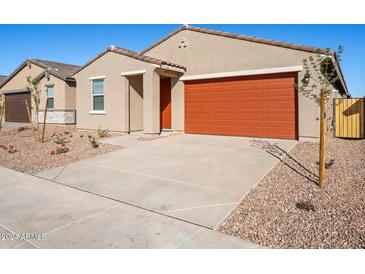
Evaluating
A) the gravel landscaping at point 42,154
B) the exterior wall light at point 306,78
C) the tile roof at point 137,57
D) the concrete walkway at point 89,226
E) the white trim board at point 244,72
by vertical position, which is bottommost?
the concrete walkway at point 89,226

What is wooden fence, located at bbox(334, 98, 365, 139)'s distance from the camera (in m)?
11.6

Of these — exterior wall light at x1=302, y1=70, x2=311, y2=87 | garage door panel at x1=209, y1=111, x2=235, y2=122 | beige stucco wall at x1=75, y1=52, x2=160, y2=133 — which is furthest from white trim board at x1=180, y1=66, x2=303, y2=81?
beige stucco wall at x1=75, y1=52, x2=160, y2=133

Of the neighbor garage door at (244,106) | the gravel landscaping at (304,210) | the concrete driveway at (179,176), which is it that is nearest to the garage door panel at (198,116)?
the neighbor garage door at (244,106)

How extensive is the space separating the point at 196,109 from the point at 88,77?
21.9 ft

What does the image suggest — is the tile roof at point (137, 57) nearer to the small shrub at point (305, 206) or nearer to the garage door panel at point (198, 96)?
the garage door panel at point (198, 96)

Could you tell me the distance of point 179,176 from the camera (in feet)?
21.3

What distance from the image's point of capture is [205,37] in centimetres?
1259

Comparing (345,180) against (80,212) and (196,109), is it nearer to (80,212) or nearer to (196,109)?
(80,212)

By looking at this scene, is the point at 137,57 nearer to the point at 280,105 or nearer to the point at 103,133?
the point at 103,133

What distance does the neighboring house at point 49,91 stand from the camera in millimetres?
18078

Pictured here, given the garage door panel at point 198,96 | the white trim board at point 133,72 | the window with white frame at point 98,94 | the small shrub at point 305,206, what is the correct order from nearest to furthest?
1. the small shrub at point 305,206
2. the white trim board at point 133,72
3. the garage door panel at point 198,96
4. the window with white frame at point 98,94

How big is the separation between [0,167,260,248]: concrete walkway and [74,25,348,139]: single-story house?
7.23 meters

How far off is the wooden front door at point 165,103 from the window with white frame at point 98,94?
3.33 m
